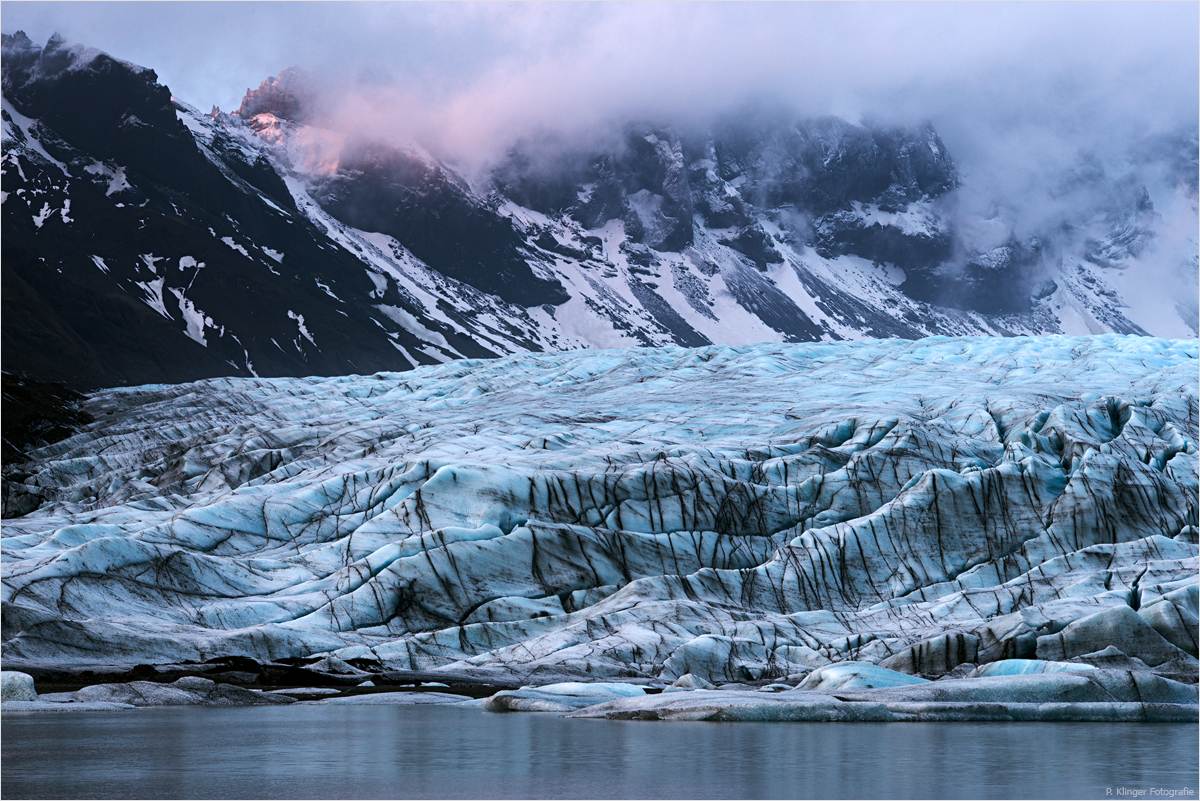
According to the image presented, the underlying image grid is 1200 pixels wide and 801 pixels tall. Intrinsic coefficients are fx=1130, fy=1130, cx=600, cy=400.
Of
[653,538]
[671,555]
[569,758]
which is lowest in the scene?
A: [569,758]

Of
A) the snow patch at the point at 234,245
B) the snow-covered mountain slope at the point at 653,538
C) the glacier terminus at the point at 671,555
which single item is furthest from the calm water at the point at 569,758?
the snow patch at the point at 234,245

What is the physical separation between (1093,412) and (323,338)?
5197 inches

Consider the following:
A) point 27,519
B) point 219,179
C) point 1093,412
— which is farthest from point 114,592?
point 219,179

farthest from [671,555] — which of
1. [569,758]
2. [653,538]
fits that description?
[569,758]

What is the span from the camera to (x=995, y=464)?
3316 centimetres

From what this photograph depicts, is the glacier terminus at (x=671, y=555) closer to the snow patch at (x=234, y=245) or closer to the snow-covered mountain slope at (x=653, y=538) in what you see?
the snow-covered mountain slope at (x=653, y=538)

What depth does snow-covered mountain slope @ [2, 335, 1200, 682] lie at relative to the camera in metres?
24.0

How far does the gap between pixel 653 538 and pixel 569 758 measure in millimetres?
17853

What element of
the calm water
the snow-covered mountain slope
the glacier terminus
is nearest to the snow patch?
the glacier terminus

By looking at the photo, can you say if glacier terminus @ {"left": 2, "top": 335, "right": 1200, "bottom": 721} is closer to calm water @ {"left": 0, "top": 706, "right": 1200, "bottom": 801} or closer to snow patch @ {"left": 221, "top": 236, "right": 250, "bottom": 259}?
calm water @ {"left": 0, "top": 706, "right": 1200, "bottom": 801}

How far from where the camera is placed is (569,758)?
1223 cm

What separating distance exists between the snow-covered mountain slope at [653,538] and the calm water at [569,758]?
7336 mm

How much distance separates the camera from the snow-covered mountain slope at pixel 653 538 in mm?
24016

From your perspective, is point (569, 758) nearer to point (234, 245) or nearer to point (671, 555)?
point (671, 555)
